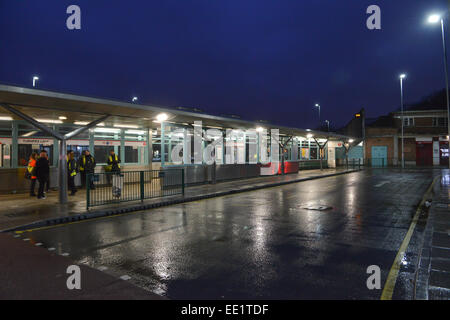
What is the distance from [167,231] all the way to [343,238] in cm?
396

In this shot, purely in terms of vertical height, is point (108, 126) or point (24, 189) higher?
point (108, 126)

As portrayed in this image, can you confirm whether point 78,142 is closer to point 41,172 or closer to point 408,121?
point 41,172

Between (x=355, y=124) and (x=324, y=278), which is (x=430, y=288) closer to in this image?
(x=324, y=278)

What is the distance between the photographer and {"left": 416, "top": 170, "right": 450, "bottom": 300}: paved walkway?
3699 millimetres

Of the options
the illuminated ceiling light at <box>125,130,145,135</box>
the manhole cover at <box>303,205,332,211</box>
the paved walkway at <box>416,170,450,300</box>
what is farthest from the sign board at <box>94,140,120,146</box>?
the paved walkway at <box>416,170,450,300</box>

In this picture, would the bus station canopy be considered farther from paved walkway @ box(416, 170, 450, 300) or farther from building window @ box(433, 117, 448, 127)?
building window @ box(433, 117, 448, 127)

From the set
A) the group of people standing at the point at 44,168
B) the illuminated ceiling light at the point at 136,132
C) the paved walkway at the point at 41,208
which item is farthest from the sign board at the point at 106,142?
the paved walkway at the point at 41,208

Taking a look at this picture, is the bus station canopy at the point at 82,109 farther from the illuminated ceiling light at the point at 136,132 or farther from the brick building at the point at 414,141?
the brick building at the point at 414,141

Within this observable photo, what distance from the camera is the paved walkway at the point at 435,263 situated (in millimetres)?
3699

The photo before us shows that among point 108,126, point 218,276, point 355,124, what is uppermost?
point 355,124

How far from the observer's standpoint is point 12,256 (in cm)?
539

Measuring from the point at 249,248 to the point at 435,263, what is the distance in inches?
118

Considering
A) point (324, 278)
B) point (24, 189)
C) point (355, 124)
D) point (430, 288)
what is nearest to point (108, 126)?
point (24, 189)

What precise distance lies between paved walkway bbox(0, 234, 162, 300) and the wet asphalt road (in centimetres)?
22
